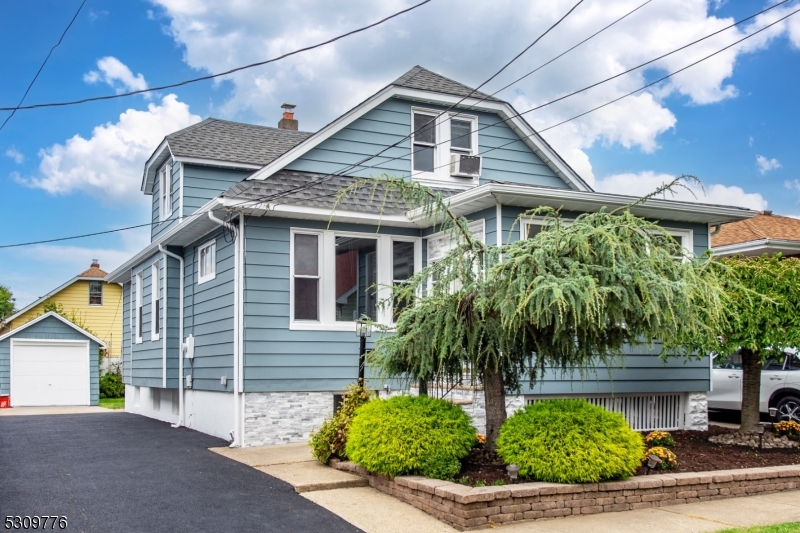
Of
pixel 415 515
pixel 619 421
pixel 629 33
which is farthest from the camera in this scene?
pixel 629 33

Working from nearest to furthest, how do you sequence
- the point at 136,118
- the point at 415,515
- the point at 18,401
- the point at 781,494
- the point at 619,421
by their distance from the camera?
the point at 415,515 → the point at 619,421 → the point at 781,494 → the point at 136,118 → the point at 18,401

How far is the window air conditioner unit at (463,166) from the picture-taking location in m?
14.8

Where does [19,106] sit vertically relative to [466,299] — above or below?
above

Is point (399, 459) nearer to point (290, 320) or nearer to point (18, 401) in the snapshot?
point (290, 320)

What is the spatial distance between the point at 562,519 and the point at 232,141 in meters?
12.9

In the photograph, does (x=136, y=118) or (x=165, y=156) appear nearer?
(x=165, y=156)

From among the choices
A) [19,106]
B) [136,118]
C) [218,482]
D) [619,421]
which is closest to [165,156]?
[136,118]

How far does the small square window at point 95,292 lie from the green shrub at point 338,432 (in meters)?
27.1

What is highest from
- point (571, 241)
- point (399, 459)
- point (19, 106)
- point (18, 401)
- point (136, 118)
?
point (136, 118)

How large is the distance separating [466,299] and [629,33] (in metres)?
5.16

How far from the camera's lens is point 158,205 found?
61.3 ft

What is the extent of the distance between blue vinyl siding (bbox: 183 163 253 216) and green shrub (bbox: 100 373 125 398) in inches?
654

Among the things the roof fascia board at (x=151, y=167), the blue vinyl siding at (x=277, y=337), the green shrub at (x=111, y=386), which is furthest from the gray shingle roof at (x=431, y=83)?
the green shrub at (x=111, y=386)

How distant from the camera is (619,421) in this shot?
26.6 feet
